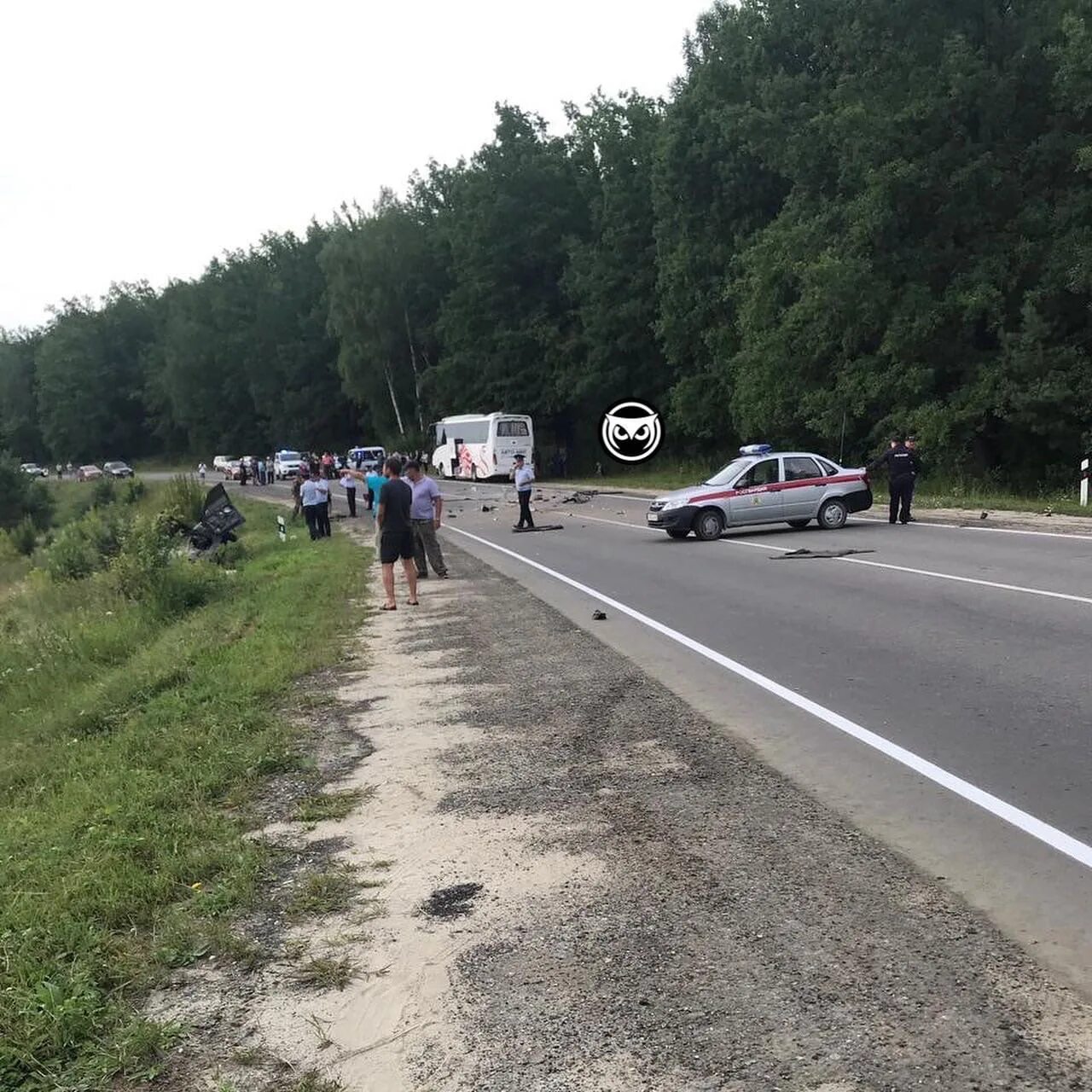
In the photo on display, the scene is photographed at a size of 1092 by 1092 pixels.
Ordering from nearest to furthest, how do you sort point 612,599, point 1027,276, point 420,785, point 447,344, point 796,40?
point 420,785, point 612,599, point 1027,276, point 796,40, point 447,344

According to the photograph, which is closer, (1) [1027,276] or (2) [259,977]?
(2) [259,977]

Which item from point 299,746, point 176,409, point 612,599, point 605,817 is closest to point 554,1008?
point 605,817

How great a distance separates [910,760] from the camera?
230 inches

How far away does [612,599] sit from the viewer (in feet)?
42.5

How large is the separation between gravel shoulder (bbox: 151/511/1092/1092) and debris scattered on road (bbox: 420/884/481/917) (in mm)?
13

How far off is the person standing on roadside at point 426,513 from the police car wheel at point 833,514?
895 centimetres

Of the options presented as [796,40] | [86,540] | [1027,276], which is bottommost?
[86,540]

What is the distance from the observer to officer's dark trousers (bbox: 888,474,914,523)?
21.4 metres

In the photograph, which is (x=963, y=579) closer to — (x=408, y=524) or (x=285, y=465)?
(x=408, y=524)

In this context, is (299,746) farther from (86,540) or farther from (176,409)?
(176,409)

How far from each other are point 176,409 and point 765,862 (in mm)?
103808

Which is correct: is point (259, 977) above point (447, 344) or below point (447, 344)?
below

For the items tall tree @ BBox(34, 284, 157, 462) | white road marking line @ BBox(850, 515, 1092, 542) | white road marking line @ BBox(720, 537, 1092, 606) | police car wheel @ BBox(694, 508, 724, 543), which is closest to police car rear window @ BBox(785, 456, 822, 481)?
police car wheel @ BBox(694, 508, 724, 543)

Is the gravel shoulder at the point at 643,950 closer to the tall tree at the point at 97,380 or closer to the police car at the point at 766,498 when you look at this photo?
the police car at the point at 766,498
